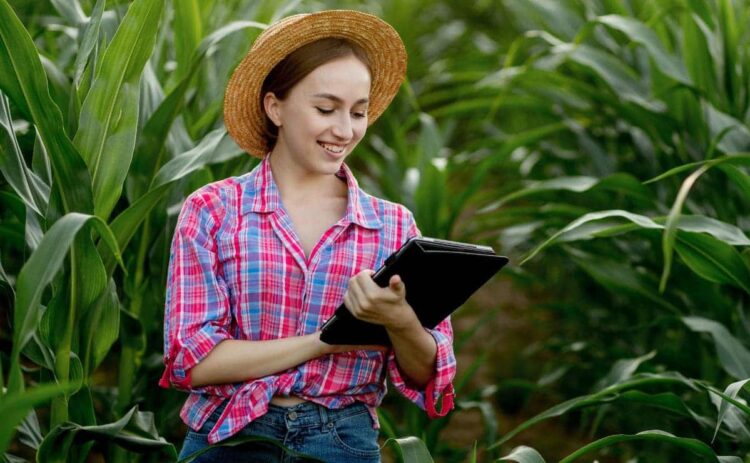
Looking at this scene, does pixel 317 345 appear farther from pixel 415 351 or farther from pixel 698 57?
pixel 698 57

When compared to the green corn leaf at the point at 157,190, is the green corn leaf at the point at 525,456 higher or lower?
lower

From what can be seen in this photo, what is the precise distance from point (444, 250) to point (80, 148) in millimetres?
500

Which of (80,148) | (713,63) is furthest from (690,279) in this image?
(80,148)

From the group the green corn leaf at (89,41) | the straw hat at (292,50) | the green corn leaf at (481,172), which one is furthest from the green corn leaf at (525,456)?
the green corn leaf at (481,172)

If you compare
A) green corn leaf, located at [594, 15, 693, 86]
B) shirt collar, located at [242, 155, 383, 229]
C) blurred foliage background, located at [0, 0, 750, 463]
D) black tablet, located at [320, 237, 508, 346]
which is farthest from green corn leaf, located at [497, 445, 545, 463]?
green corn leaf, located at [594, 15, 693, 86]

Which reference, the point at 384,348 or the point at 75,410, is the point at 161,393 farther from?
the point at 384,348

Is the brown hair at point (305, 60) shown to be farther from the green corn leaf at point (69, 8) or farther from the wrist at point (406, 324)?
the green corn leaf at point (69, 8)

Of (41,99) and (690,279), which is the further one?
(690,279)

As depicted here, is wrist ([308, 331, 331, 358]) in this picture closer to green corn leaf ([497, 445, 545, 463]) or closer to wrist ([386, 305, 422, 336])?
wrist ([386, 305, 422, 336])

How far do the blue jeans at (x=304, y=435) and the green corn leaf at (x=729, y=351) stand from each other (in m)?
0.76

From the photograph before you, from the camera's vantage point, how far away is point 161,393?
1742mm

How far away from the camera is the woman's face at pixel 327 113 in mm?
1174

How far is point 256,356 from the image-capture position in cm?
115

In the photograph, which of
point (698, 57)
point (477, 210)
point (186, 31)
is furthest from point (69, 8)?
point (698, 57)
